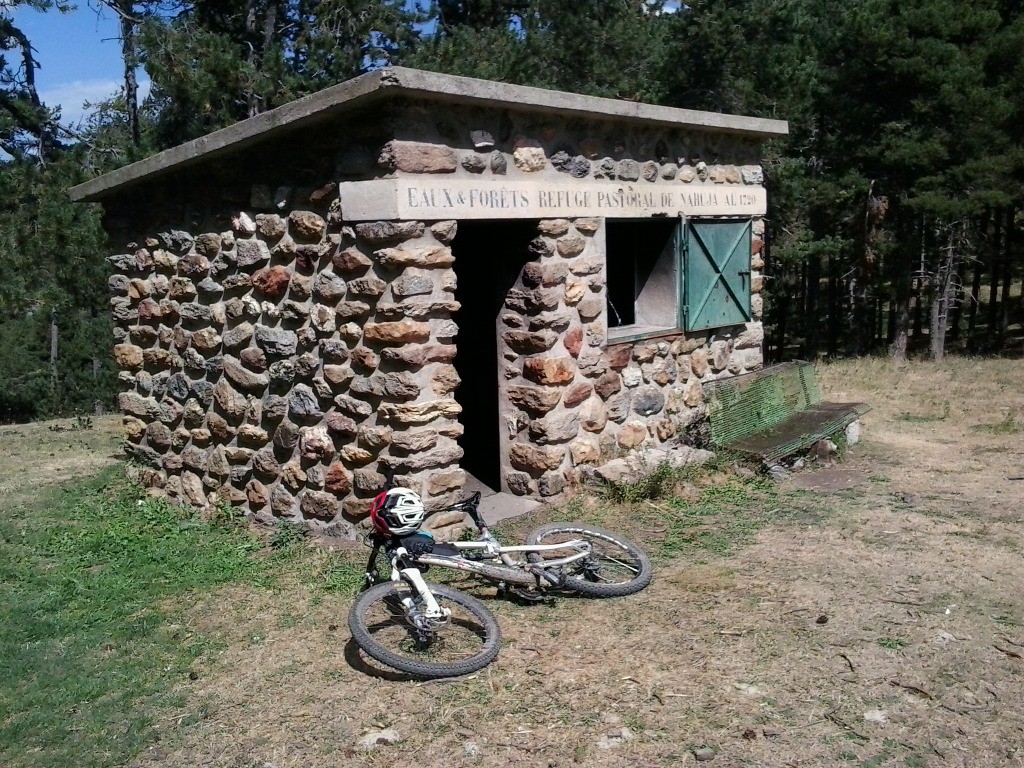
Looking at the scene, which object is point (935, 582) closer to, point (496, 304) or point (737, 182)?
point (496, 304)

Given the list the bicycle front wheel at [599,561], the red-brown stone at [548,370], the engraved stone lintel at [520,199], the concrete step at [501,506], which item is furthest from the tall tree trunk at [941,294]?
the bicycle front wheel at [599,561]

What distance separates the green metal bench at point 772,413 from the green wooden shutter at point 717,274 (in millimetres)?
601

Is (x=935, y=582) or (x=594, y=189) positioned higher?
(x=594, y=189)

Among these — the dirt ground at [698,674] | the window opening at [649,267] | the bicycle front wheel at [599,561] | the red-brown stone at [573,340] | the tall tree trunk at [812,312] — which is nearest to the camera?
the dirt ground at [698,674]

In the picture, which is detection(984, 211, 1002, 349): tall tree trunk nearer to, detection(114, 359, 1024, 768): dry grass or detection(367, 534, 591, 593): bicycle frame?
detection(114, 359, 1024, 768): dry grass

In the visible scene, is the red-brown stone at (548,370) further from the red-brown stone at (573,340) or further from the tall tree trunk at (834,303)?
the tall tree trunk at (834,303)

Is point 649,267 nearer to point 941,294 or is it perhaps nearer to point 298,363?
point 298,363

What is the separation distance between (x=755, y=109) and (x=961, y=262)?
4628 mm

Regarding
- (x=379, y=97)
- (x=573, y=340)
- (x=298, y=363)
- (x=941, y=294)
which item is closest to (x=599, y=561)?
(x=573, y=340)

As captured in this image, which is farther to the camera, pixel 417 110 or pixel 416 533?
pixel 417 110

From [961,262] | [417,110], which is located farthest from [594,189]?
[961,262]

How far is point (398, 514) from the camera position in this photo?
4652 mm

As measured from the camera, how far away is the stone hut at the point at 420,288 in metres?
5.88

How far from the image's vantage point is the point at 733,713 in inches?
162
